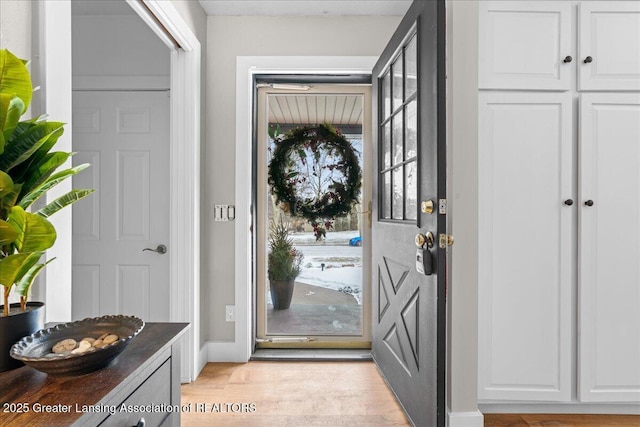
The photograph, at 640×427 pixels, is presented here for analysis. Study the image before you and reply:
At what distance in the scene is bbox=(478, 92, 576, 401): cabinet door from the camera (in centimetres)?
187

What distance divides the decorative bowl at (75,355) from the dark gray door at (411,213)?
A: 1.15 meters

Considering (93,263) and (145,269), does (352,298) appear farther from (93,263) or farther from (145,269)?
(93,263)

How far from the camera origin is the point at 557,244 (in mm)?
1887

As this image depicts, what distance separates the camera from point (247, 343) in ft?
8.75

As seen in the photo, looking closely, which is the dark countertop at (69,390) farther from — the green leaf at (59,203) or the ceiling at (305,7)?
the ceiling at (305,7)

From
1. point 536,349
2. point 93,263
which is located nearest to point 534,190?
point 536,349

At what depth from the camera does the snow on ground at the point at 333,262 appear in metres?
3.06

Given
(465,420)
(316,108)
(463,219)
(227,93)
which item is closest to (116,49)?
(227,93)

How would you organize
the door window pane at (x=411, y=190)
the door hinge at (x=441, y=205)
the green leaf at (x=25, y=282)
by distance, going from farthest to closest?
1. the door window pane at (x=411, y=190)
2. the door hinge at (x=441, y=205)
3. the green leaf at (x=25, y=282)

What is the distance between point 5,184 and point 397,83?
73.5 inches

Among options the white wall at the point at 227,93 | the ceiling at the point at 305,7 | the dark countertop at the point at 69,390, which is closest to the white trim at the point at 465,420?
the dark countertop at the point at 69,390

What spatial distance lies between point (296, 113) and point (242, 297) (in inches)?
59.2

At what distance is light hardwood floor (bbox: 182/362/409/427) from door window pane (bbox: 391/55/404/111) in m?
1.67

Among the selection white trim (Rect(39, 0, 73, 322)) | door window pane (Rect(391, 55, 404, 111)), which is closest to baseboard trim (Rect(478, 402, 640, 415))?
door window pane (Rect(391, 55, 404, 111))
